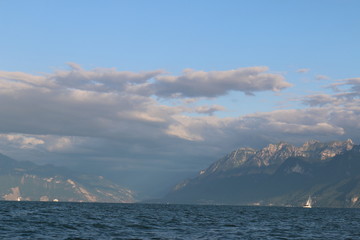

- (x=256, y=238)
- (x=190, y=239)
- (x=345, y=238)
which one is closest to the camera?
(x=190, y=239)

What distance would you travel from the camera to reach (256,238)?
A: 8112cm

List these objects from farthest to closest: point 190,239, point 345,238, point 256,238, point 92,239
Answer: point 345,238, point 256,238, point 190,239, point 92,239

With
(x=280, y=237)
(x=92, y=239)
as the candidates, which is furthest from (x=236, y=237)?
(x=92, y=239)

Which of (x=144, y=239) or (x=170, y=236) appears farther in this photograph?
(x=170, y=236)

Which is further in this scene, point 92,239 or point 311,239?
point 311,239

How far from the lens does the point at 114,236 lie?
7606 cm

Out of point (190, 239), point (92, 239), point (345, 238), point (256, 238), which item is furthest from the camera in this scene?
point (345, 238)

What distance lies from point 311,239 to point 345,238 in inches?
359

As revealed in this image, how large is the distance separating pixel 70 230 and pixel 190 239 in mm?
24494

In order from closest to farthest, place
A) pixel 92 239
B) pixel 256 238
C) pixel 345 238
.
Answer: pixel 92 239 → pixel 256 238 → pixel 345 238

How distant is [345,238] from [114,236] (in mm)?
45304

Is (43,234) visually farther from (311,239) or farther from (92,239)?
(311,239)

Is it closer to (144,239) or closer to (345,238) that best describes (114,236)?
(144,239)

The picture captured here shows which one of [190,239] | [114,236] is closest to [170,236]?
[190,239]
